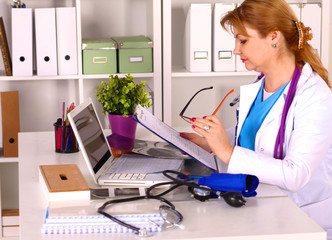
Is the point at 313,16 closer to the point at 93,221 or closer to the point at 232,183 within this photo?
the point at 232,183

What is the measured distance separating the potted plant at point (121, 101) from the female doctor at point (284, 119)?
29 cm

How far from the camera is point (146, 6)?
10.7ft

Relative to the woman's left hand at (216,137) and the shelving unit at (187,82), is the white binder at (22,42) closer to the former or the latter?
the shelving unit at (187,82)

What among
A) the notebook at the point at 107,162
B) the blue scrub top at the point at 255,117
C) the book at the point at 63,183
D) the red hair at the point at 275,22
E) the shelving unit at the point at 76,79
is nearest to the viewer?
the book at the point at 63,183

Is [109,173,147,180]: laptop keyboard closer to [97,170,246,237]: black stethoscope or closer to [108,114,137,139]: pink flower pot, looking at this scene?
[97,170,246,237]: black stethoscope

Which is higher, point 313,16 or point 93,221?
point 313,16

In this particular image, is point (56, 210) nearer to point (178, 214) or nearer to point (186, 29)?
point (178, 214)

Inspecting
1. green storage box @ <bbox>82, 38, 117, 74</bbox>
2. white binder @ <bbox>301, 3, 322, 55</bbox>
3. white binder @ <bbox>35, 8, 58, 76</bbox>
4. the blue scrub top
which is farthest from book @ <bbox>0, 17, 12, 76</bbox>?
white binder @ <bbox>301, 3, 322, 55</bbox>

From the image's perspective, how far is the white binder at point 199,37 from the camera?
114 inches

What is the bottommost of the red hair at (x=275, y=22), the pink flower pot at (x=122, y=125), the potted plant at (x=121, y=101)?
the pink flower pot at (x=122, y=125)

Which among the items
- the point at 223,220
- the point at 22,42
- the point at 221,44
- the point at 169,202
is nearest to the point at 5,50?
the point at 22,42

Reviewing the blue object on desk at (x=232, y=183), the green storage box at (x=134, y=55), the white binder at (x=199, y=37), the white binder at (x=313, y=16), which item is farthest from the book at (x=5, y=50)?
the blue object on desk at (x=232, y=183)

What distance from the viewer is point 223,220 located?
1.32 metres

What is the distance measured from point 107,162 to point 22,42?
140 centimetres
